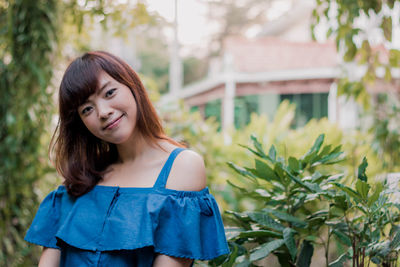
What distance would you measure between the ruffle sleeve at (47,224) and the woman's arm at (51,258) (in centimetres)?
2

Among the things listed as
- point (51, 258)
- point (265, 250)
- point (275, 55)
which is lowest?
point (51, 258)

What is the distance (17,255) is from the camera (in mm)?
2154

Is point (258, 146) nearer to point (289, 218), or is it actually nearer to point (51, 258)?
point (289, 218)

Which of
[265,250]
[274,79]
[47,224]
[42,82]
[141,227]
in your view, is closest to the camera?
[265,250]

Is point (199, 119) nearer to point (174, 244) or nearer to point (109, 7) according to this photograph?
point (109, 7)

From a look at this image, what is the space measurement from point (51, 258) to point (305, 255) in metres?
0.73

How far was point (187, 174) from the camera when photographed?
1.15 m

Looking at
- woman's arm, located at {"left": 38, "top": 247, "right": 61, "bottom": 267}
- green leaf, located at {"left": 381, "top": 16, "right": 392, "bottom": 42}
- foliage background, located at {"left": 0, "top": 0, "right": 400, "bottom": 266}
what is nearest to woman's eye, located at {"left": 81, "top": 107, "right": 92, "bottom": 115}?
woman's arm, located at {"left": 38, "top": 247, "right": 61, "bottom": 267}

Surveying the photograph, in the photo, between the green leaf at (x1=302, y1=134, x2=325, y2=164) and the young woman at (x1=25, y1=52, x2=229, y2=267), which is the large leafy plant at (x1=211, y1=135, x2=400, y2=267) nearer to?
the green leaf at (x1=302, y1=134, x2=325, y2=164)

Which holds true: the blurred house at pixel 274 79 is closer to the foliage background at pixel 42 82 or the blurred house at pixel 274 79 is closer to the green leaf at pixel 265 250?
the foliage background at pixel 42 82

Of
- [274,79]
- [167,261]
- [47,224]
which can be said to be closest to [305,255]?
[167,261]

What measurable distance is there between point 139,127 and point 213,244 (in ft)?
1.38

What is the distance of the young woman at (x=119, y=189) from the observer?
3.56 feet

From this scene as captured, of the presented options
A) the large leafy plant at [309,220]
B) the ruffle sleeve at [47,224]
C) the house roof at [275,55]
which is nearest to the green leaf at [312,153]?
the large leafy plant at [309,220]
